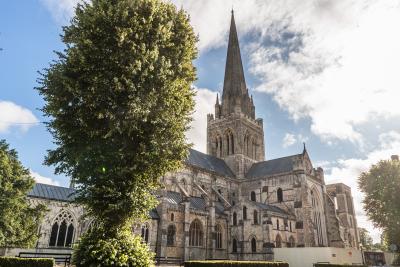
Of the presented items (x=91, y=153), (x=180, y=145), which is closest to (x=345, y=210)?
(x=180, y=145)

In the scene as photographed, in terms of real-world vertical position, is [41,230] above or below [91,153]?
below

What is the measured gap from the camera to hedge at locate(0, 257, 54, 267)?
15.4 meters

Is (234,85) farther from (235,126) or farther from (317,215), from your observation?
(317,215)

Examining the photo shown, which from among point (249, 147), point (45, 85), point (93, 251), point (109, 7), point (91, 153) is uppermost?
point (249, 147)

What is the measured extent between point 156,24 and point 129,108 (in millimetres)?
5185

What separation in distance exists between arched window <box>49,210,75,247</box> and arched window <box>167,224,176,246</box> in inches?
355

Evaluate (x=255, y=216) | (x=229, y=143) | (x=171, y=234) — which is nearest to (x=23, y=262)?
(x=171, y=234)

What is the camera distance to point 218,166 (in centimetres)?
4894

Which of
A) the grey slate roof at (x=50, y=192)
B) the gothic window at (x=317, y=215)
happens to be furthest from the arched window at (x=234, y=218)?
the gothic window at (x=317, y=215)

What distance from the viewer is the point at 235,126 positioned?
174ft

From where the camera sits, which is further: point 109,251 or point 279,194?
point 279,194

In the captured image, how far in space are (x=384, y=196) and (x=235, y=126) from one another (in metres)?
26.2

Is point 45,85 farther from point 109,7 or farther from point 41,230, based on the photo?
point 41,230

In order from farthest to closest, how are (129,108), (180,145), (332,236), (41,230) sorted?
(332,236) → (41,230) → (180,145) → (129,108)
